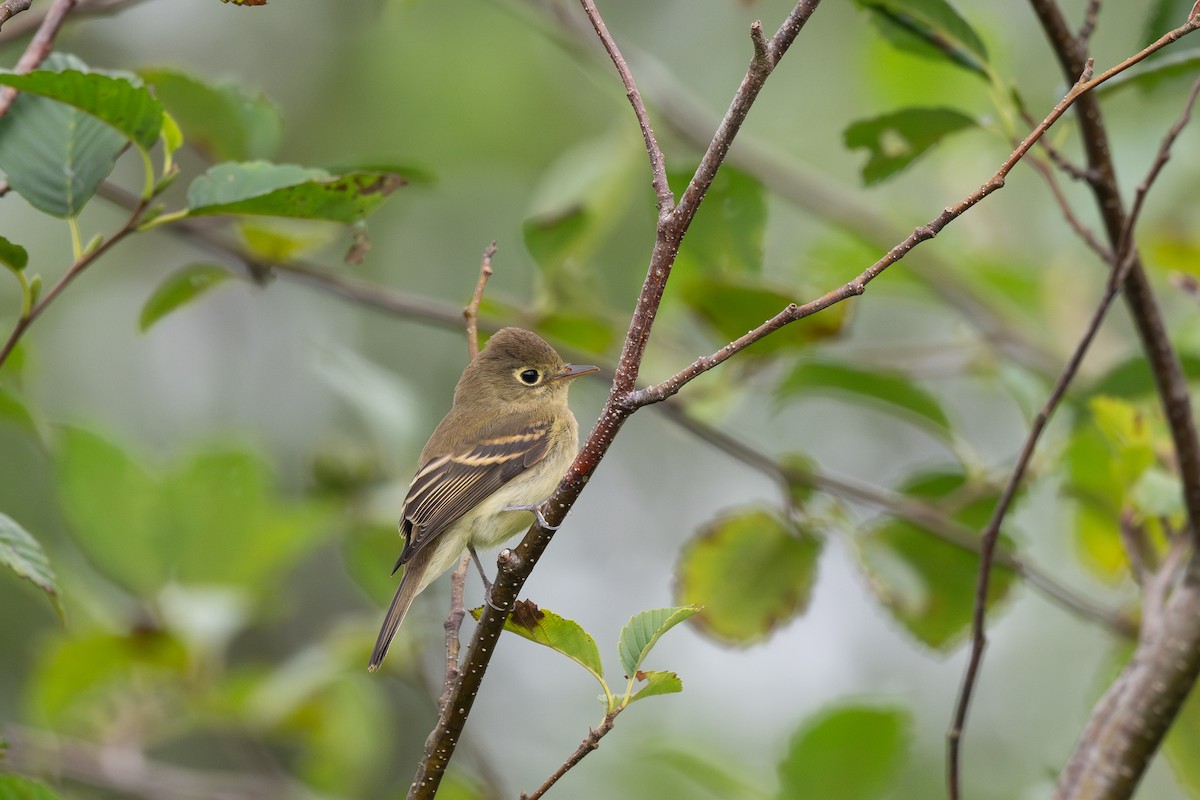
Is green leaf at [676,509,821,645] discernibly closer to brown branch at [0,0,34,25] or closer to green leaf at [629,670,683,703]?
green leaf at [629,670,683,703]

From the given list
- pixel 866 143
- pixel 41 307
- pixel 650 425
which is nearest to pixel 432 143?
pixel 650 425

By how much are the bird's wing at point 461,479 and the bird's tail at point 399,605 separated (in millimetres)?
75

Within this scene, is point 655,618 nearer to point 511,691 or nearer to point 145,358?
point 511,691

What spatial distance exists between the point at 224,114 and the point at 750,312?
1.36m

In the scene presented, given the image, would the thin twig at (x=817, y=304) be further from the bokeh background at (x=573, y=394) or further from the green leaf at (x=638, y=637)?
the bokeh background at (x=573, y=394)

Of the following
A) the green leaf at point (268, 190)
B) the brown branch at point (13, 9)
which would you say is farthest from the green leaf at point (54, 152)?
the brown branch at point (13, 9)

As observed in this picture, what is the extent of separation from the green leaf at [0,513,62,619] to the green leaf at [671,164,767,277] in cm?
176

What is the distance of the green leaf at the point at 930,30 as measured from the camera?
9.03ft

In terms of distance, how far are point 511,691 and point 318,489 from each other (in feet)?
16.7

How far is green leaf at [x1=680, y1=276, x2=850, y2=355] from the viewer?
3.13 metres

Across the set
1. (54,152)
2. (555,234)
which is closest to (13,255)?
(54,152)

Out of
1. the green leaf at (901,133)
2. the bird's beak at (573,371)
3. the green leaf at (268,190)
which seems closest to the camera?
the green leaf at (268,190)

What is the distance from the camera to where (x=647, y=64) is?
4.42 meters

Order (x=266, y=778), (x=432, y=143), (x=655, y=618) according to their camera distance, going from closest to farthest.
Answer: (x=655, y=618), (x=266, y=778), (x=432, y=143)
